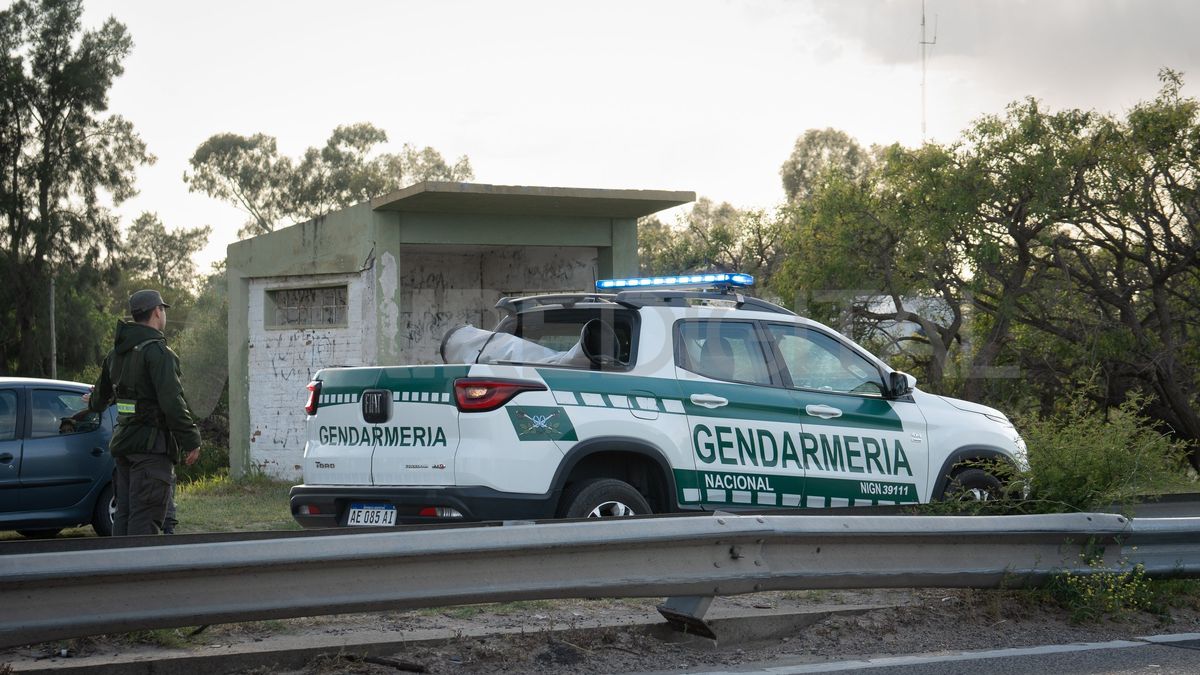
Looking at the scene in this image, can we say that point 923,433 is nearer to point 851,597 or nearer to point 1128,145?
point 851,597

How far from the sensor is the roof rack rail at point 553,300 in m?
8.66

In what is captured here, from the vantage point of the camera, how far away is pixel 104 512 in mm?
12109

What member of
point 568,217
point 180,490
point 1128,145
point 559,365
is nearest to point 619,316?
point 559,365

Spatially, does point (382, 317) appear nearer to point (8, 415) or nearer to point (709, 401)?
point (8, 415)

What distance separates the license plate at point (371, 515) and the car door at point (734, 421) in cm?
173

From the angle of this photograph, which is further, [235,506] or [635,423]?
[235,506]

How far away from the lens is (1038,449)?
7.21 metres

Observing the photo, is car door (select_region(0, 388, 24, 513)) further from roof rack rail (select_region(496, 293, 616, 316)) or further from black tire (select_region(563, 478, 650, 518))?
black tire (select_region(563, 478, 650, 518))

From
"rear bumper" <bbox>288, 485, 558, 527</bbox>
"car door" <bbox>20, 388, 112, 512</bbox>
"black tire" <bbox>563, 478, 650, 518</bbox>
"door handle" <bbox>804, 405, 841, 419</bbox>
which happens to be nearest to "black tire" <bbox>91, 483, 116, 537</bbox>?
"car door" <bbox>20, 388, 112, 512</bbox>

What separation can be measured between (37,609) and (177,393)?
10.7 feet

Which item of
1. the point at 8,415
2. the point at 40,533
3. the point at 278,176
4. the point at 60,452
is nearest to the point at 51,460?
the point at 60,452

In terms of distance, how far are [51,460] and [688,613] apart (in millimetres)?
7780

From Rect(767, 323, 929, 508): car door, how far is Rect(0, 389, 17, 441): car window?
6.90 meters

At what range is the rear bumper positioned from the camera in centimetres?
724
